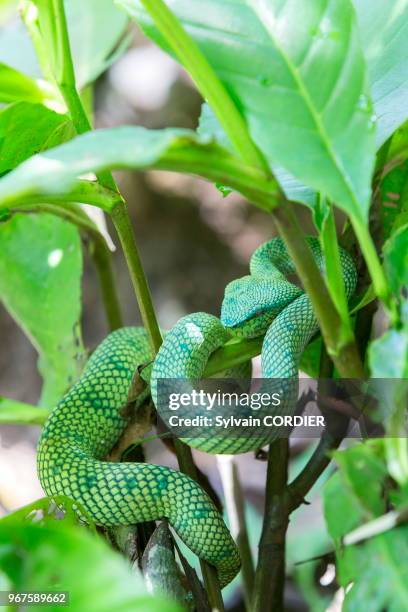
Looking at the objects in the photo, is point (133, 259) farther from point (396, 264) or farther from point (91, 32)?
point (91, 32)

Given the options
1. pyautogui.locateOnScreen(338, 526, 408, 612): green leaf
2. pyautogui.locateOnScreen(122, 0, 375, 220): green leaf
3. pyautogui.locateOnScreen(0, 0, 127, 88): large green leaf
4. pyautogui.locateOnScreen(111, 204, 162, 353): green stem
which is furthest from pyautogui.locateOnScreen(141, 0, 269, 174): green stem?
pyautogui.locateOnScreen(0, 0, 127, 88): large green leaf

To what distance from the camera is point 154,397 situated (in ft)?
3.21

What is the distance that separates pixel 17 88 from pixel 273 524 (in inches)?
26.6

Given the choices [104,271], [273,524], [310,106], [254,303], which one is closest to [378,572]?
[273,524]

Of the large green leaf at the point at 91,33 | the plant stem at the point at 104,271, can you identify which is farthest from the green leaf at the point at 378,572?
the large green leaf at the point at 91,33

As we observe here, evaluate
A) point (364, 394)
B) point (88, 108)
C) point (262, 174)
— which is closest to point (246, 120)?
point (262, 174)

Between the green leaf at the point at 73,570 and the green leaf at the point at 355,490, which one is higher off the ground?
the green leaf at the point at 73,570

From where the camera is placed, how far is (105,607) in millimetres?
491

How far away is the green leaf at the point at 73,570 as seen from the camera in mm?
488

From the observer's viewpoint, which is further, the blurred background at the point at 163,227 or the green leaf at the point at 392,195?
the blurred background at the point at 163,227

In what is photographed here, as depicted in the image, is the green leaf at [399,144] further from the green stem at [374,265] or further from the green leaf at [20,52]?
the green leaf at [20,52]

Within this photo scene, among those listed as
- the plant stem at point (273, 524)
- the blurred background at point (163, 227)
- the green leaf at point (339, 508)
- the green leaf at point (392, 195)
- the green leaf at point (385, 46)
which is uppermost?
the green leaf at point (385, 46)

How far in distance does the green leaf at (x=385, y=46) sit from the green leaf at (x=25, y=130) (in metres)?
0.42

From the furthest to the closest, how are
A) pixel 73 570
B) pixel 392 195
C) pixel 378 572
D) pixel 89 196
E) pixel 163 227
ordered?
pixel 163 227 → pixel 392 195 → pixel 89 196 → pixel 378 572 → pixel 73 570
